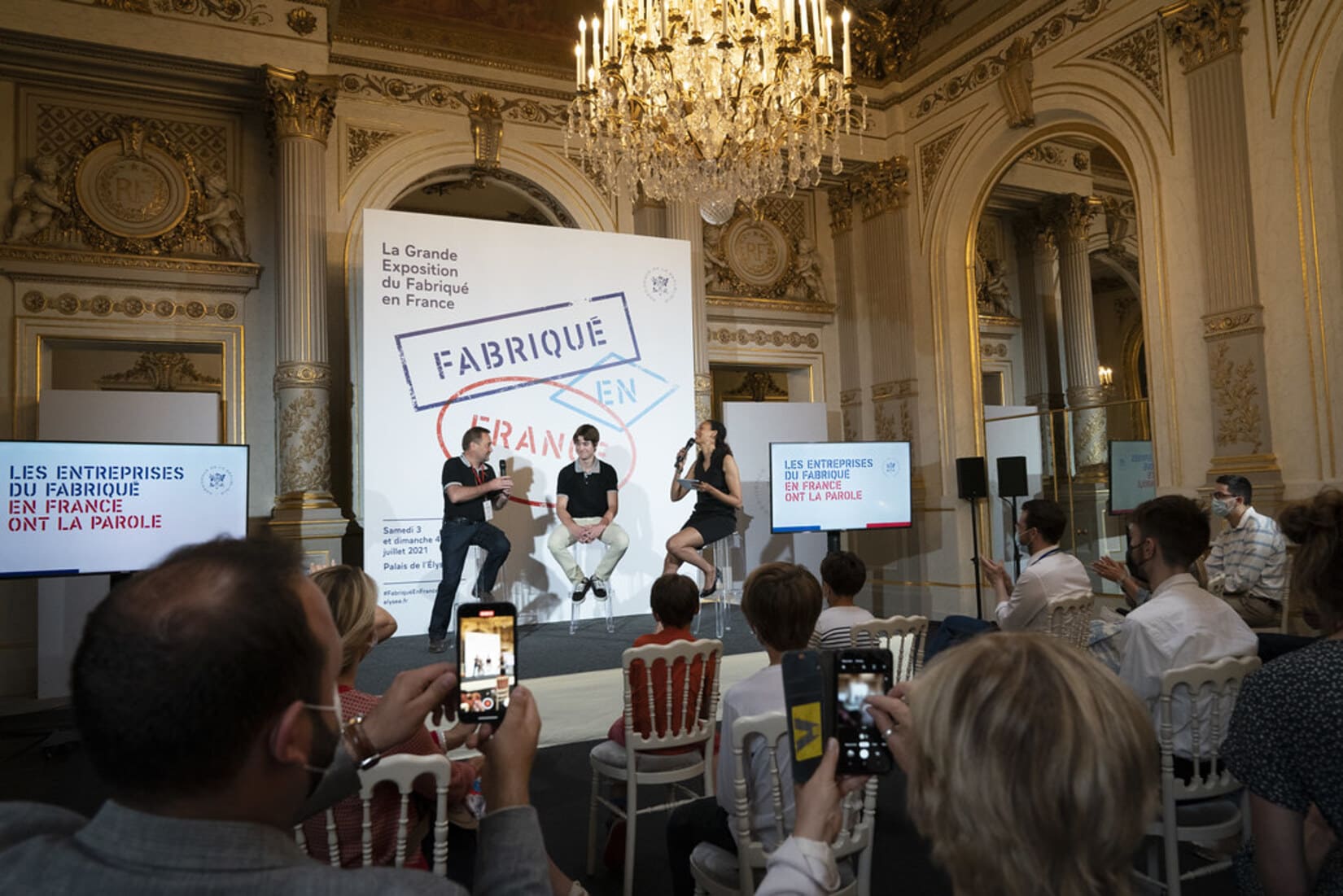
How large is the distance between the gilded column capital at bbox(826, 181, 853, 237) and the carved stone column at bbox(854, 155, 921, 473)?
14 centimetres

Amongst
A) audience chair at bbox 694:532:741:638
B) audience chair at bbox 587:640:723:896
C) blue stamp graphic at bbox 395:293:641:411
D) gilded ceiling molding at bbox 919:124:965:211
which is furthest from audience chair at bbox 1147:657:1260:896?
gilded ceiling molding at bbox 919:124:965:211

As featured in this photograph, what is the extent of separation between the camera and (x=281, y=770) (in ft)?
2.64

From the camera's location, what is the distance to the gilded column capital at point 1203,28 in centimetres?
595

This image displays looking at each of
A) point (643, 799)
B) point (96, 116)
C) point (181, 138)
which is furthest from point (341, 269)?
point (643, 799)

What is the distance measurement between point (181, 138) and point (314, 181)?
1.30 metres

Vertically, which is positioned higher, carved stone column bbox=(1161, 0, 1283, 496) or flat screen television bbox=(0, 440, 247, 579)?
carved stone column bbox=(1161, 0, 1283, 496)

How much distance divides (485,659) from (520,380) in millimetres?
5639

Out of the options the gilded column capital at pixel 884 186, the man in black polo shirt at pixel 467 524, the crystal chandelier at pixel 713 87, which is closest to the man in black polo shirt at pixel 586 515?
the man in black polo shirt at pixel 467 524

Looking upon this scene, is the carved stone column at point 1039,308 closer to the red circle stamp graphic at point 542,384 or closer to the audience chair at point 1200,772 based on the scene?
the red circle stamp graphic at point 542,384

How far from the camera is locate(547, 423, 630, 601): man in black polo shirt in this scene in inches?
256

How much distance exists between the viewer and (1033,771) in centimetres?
82

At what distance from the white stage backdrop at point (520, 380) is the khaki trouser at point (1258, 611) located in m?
3.87

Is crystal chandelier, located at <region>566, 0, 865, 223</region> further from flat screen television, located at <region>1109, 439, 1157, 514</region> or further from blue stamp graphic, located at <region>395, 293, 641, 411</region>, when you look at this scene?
flat screen television, located at <region>1109, 439, 1157, 514</region>

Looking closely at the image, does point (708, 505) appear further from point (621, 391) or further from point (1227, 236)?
point (1227, 236)
